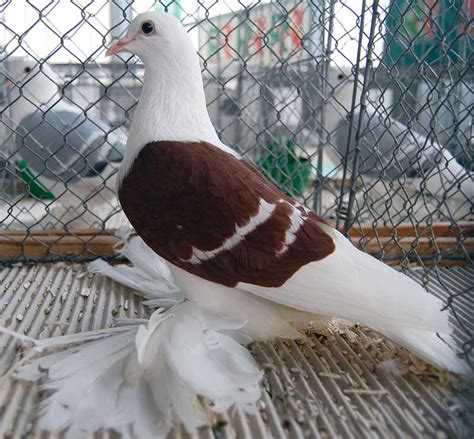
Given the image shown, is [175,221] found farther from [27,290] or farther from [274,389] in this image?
[27,290]

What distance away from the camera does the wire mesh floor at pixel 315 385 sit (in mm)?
556

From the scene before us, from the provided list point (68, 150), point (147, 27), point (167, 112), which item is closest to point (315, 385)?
point (167, 112)

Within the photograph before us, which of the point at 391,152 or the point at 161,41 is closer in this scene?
the point at 161,41

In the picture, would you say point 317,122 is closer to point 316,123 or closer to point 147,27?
point 316,123

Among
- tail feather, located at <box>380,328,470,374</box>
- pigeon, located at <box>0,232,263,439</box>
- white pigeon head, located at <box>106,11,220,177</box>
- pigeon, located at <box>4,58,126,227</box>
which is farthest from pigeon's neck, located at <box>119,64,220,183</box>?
pigeon, located at <box>4,58,126,227</box>

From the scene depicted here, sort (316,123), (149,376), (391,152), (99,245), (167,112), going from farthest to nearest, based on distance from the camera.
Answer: (391,152), (316,123), (99,245), (167,112), (149,376)

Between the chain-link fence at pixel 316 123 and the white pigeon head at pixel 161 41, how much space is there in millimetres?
175

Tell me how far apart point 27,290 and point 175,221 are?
0.45 m

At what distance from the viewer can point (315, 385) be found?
645 millimetres

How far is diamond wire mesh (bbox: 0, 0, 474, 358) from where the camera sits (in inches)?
38.6

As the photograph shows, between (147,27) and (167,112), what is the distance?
134 mm

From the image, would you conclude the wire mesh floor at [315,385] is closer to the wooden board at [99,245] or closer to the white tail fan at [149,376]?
the white tail fan at [149,376]

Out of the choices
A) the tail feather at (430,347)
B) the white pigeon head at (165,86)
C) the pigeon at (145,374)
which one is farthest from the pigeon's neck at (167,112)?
the tail feather at (430,347)

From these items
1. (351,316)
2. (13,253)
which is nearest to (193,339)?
(351,316)
